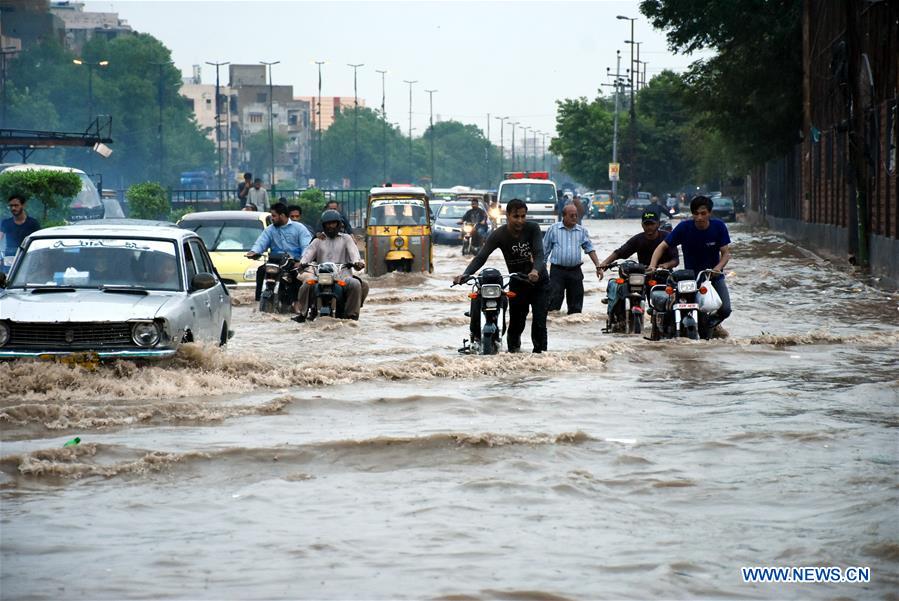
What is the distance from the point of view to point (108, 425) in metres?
11.1

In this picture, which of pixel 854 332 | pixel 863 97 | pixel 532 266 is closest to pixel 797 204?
pixel 863 97

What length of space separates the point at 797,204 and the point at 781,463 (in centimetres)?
4806

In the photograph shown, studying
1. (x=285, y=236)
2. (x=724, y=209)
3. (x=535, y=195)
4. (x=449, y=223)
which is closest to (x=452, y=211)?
(x=449, y=223)

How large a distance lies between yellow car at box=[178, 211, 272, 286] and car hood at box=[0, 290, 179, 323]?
10801 mm

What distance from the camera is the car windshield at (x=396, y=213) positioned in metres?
32.3

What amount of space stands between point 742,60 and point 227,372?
130ft

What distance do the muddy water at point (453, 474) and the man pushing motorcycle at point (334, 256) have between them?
2651 millimetres

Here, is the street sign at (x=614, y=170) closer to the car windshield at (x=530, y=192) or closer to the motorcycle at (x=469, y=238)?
the car windshield at (x=530, y=192)

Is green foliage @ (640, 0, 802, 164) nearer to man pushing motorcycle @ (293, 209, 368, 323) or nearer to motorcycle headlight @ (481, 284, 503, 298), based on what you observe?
man pushing motorcycle @ (293, 209, 368, 323)

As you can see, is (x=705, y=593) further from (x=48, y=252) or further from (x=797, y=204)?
(x=797, y=204)

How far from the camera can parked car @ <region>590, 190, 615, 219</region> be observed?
315 ft

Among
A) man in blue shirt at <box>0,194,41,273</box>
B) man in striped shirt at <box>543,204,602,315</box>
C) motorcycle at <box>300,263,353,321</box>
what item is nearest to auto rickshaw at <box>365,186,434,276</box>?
motorcycle at <box>300,263,353,321</box>

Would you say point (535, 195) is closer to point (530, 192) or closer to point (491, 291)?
point (530, 192)

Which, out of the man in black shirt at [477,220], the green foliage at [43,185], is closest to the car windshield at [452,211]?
the man in black shirt at [477,220]
